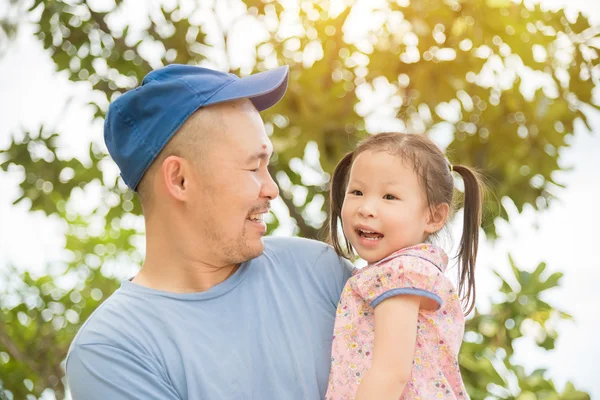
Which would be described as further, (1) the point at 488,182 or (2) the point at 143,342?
(1) the point at 488,182

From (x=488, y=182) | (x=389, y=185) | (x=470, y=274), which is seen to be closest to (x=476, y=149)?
(x=488, y=182)

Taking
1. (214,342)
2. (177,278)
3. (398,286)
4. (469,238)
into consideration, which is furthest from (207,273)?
(469,238)

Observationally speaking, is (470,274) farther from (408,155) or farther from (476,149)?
(476,149)

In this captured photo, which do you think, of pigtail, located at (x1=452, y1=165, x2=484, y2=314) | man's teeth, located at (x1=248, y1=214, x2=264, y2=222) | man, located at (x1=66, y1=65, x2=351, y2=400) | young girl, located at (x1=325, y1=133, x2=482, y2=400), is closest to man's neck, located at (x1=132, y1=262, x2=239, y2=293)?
man, located at (x1=66, y1=65, x2=351, y2=400)

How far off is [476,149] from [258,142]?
1198mm

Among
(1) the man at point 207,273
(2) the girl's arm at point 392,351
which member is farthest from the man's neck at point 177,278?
(2) the girl's arm at point 392,351

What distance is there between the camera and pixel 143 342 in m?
1.61

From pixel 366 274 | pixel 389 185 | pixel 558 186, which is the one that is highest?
pixel 389 185

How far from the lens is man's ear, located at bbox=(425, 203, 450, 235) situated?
1.73 metres

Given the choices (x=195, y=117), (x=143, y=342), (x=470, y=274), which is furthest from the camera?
(x=470, y=274)

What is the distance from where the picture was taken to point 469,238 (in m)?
1.87

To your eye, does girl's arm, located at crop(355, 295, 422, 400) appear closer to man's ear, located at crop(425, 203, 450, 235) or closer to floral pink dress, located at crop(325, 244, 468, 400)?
floral pink dress, located at crop(325, 244, 468, 400)

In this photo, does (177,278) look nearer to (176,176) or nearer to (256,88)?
A: (176,176)

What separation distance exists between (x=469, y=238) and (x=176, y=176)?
0.67 metres
